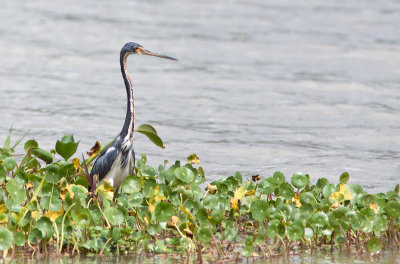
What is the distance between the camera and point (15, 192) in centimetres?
594

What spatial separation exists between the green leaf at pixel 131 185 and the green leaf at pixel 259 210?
0.89 m

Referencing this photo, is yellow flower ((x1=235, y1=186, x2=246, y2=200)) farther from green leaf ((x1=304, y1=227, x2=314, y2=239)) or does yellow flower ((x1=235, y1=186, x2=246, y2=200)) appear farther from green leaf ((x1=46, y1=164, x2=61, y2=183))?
green leaf ((x1=46, y1=164, x2=61, y2=183))

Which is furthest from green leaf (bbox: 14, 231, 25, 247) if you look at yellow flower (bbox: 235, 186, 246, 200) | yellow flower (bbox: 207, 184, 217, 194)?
yellow flower (bbox: 235, 186, 246, 200)

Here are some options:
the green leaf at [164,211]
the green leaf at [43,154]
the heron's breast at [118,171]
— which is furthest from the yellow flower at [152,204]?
the green leaf at [43,154]

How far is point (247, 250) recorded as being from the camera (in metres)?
5.69

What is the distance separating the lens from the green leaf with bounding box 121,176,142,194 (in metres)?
6.34

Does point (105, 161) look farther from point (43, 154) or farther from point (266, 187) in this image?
point (266, 187)

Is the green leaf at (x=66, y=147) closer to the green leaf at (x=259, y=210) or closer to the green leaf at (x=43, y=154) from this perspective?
the green leaf at (x=43, y=154)

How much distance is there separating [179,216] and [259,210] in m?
0.59

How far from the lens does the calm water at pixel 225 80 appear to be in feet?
32.6

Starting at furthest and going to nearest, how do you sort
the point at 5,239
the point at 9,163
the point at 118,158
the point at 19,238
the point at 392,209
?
the point at 118,158, the point at 9,163, the point at 392,209, the point at 19,238, the point at 5,239

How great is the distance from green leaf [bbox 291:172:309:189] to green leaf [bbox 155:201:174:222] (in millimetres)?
1223

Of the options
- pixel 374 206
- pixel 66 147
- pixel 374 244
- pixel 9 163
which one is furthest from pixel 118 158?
pixel 374 244

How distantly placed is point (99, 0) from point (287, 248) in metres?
15.8
